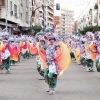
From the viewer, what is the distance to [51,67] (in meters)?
10.2

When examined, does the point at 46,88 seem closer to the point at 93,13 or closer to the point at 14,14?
the point at 14,14

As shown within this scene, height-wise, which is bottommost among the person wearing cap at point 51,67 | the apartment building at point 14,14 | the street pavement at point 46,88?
the street pavement at point 46,88

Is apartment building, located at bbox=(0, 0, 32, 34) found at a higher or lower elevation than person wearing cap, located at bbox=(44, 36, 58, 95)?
higher

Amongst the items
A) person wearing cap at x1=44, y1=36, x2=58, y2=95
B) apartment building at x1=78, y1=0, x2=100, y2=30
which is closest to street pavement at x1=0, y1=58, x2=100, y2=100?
person wearing cap at x1=44, y1=36, x2=58, y2=95

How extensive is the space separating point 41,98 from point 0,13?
1100 inches

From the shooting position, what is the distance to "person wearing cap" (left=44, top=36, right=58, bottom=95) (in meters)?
10.2

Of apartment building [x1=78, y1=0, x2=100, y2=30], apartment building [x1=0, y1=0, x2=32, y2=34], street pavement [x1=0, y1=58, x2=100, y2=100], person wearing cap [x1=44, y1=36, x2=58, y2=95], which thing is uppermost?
apartment building [x1=78, y1=0, x2=100, y2=30]

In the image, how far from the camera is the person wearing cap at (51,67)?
10156 millimetres

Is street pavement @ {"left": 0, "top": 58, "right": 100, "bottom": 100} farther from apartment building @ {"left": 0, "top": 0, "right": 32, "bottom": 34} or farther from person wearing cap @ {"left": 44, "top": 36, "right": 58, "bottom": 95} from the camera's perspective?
apartment building @ {"left": 0, "top": 0, "right": 32, "bottom": 34}

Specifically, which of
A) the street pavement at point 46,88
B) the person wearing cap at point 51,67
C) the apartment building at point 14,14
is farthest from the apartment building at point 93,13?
the person wearing cap at point 51,67

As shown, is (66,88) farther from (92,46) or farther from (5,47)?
(5,47)

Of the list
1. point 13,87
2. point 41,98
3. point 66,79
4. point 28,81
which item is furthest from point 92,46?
point 41,98

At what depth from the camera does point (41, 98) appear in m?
9.51

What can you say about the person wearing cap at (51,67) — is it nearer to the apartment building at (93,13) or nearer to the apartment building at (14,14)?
the apartment building at (14,14)
